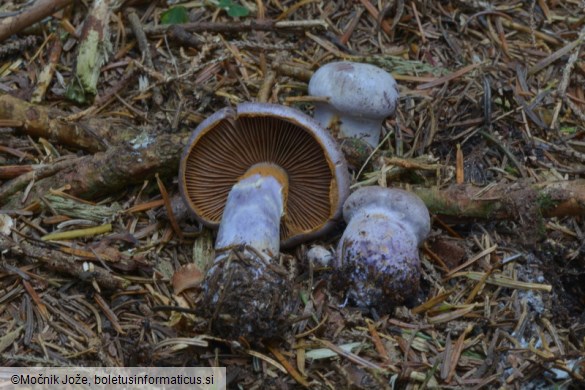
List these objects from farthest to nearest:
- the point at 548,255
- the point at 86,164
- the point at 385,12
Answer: the point at 385,12, the point at 86,164, the point at 548,255

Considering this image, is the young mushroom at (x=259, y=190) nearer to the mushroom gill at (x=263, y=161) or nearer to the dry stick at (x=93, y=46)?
the mushroom gill at (x=263, y=161)

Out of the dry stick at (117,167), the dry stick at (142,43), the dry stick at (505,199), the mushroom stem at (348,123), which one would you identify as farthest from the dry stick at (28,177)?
the dry stick at (505,199)

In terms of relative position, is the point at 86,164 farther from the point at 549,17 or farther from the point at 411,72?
the point at 549,17

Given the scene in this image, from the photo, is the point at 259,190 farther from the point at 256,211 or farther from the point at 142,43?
the point at 142,43

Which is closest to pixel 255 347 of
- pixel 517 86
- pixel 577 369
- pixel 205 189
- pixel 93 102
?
pixel 205 189

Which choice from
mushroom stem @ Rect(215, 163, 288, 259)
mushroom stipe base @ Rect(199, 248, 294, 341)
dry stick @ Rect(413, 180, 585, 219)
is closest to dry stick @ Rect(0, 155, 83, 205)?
mushroom stem @ Rect(215, 163, 288, 259)

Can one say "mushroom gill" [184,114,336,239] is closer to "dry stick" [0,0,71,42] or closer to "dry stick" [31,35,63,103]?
"dry stick" [31,35,63,103]
